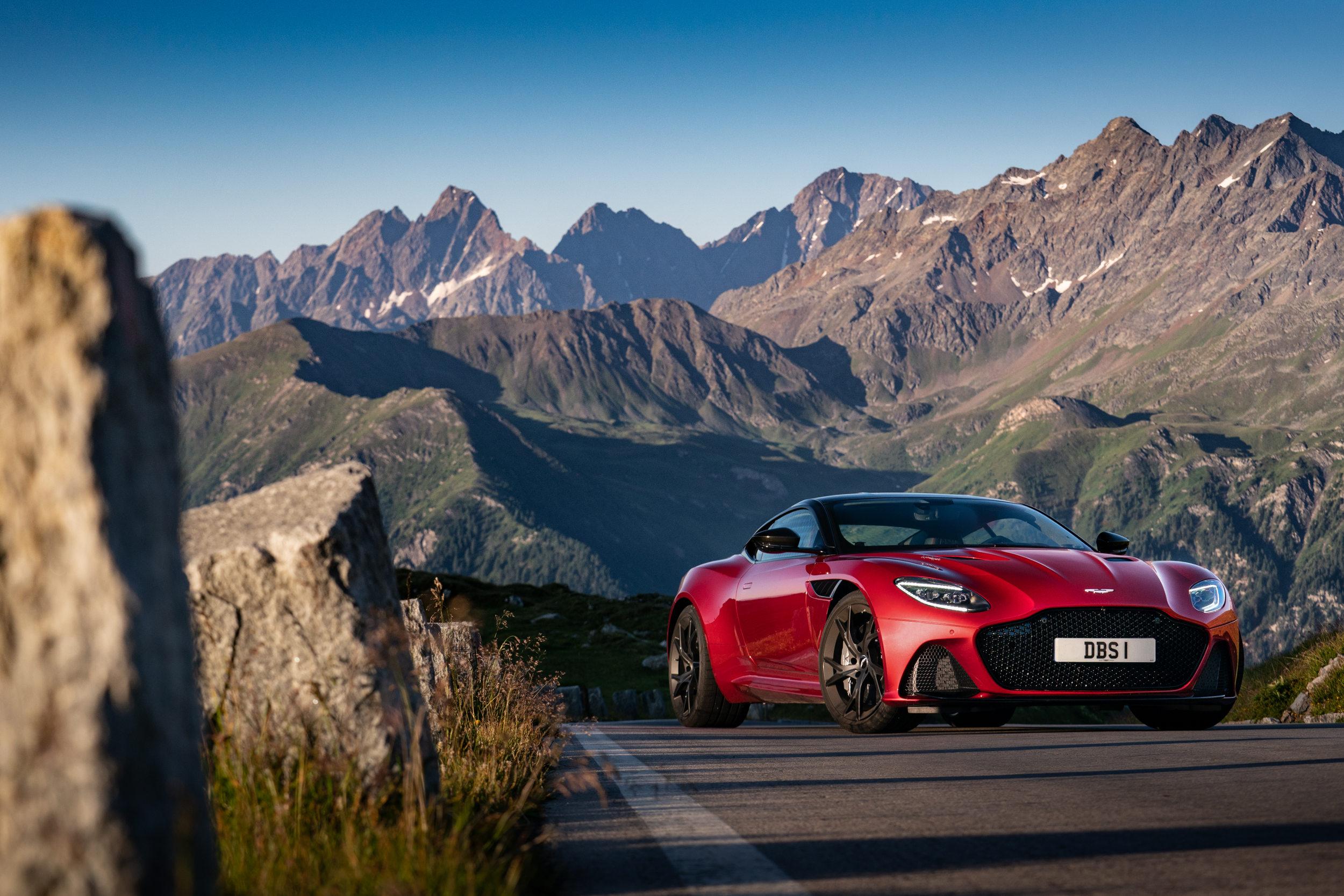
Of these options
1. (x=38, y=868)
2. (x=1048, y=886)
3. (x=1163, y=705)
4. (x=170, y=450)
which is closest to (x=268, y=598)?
(x=170, y=450)

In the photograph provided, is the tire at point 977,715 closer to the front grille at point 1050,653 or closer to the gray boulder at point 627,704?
the front grille at point 1050,653

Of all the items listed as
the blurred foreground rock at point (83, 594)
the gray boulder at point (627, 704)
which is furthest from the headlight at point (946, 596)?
the gray boulder at point (627, 704)

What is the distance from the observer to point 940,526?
31.6 feet

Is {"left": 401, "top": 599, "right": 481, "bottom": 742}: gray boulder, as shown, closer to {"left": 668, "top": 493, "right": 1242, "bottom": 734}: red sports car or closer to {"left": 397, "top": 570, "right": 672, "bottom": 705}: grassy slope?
{"left": 668, "top": 493, "right": 1242, "bottom": 734}: red sports car

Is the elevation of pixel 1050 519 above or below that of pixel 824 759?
above

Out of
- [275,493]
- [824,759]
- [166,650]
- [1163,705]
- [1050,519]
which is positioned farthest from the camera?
[1050,519]

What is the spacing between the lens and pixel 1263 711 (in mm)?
12664

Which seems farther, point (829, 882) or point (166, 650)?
point (829, 882)

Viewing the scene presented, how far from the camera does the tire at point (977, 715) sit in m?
8.23

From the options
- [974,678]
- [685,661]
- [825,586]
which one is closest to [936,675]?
[974,678]

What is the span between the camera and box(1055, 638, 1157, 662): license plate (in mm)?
8023

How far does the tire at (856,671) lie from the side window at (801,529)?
0.90 m

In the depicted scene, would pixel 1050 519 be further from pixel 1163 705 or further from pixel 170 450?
pixel 170 450

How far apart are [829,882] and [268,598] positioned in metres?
1.95
